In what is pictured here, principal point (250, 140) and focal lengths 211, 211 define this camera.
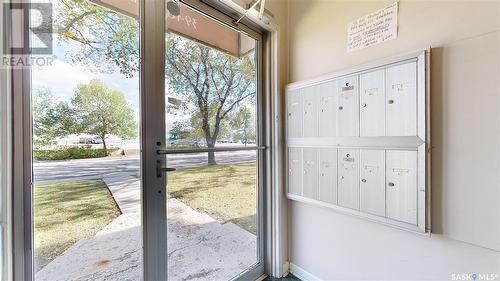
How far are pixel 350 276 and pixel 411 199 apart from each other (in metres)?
0.77

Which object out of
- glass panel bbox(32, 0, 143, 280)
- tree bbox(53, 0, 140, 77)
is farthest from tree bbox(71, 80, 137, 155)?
tree bbox(53, 0, 140, 77)

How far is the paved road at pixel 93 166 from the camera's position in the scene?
938 millimetres

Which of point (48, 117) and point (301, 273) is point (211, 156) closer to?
point (48, 117)

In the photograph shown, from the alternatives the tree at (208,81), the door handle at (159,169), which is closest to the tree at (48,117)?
the door handle at (159,169)

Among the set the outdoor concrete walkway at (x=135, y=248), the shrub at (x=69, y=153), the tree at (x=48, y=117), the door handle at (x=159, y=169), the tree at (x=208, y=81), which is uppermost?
the tree at (x=208, y=81)

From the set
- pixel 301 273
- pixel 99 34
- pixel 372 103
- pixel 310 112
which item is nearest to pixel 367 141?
pixel 372 103

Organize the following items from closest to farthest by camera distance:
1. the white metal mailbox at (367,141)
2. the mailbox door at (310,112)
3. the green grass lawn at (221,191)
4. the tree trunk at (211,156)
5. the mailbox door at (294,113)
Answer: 1. the white metal mailbox at (367,141)
2. the green grass lawn at (221,191)
3. the tree trunk at (211,156)
4. the mailbox door at (310,112)
5. the mailbox door at (294,113)

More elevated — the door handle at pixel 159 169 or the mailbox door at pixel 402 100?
the mailbox door at pixel 402 100

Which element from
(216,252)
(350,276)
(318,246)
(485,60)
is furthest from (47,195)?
(485,60)

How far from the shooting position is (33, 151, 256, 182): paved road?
0.94 meters

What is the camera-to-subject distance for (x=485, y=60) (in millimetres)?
991

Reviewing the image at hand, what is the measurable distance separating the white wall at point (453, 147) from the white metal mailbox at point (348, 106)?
16 cm

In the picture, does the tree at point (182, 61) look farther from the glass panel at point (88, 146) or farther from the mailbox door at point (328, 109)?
the mailbox door at point (328, 109)

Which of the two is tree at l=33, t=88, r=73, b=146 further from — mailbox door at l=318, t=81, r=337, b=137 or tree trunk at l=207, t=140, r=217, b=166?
mailbox door at l=318, t=81, r=337, b=137
